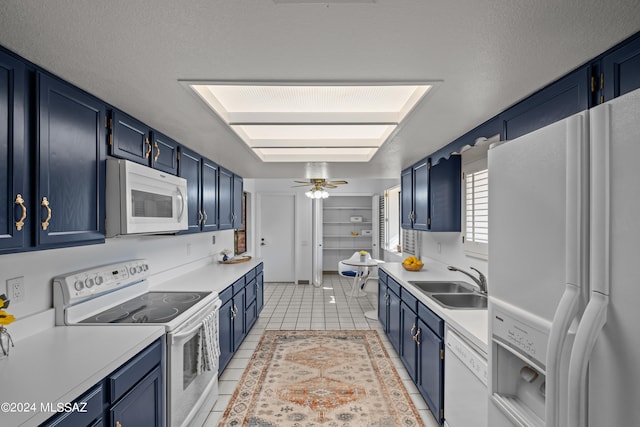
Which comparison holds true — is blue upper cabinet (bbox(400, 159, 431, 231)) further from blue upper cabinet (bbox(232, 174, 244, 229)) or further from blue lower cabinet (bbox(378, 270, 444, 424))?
blue upper cabinet (bbox(232, 174, 244, 229))

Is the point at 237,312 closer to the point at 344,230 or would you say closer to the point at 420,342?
the point at 420,342

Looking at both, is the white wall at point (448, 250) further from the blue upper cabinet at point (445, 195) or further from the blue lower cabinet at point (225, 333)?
Result: the blue lower cabinet at point (225, 333)

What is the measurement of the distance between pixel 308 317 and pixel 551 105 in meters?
3.85

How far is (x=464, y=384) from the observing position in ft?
5.44

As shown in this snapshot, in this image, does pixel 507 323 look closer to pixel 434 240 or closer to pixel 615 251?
pixel 615 251

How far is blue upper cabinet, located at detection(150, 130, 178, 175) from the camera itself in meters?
2.25

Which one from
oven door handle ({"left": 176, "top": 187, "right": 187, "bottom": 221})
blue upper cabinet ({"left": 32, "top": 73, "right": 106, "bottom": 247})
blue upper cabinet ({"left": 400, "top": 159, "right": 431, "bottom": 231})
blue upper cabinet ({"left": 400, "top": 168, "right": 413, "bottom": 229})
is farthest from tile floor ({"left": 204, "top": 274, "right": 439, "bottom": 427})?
blue upper cabinet ({"left": 32, "top": 73, "right": 106, "bottom": 247})

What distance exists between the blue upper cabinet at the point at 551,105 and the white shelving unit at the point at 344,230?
234 inches

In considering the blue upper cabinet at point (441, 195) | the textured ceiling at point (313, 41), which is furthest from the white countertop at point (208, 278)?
the blue upper cabinet at point (441, 195)

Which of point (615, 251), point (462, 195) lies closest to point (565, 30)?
point (615, 251)

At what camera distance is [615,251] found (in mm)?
688

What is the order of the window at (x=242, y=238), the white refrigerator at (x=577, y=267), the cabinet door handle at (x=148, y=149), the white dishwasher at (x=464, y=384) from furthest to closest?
the window at (x=242, y=238)
the cabinet door handle at (x=148, y=149)
the white dishwasher at (x=464, y=384)
the white refrigerator at (x=577, y=267)

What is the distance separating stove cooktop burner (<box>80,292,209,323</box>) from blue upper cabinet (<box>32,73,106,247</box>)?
0.50 meters

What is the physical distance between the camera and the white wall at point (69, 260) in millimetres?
1529
